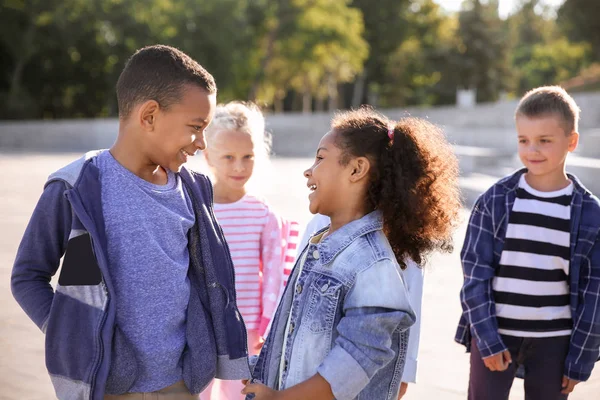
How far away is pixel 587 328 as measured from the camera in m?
2.89

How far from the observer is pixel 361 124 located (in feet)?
7.52

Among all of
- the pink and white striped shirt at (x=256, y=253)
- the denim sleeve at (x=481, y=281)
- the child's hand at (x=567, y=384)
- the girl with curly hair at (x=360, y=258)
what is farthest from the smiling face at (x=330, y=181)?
the child's hand at (x=567, y=384)

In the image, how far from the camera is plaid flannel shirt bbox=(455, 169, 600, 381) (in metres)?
2.90

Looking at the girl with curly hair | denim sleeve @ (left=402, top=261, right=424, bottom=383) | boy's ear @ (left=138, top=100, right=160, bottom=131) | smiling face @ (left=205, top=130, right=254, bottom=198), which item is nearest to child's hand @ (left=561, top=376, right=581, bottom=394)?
denim sleeve @ (left=402, top=261, right=424, bottom=383)

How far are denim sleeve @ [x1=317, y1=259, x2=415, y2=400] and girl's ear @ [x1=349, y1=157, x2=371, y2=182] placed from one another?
0.31 meters

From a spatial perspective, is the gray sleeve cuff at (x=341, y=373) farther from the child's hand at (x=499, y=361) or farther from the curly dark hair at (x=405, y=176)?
the child's hand at (x=499, y=361)

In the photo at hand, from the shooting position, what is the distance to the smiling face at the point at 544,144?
3.01m

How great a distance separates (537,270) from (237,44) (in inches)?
1529

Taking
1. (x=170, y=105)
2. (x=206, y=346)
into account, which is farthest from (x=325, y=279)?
(x=170, y=105)

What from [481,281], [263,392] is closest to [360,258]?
[263,392]

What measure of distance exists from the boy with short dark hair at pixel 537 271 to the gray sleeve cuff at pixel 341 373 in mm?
1125

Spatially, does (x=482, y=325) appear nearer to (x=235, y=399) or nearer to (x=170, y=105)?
(x=235, y=399)

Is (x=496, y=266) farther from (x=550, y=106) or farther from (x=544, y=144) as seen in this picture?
(x=550, y=106)

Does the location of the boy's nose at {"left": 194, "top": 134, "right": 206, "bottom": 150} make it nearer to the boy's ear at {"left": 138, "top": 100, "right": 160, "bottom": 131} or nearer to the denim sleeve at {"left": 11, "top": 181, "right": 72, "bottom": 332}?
the boy's ear at {"left": 138, "top": 100, "right": 160, "bottom": 131}
